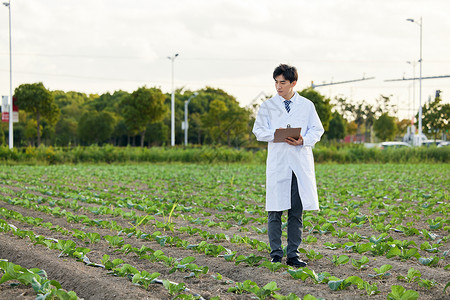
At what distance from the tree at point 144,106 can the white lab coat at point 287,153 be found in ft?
122

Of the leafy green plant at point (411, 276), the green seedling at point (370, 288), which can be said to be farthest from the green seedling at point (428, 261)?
the green seedling at point (370, 288)

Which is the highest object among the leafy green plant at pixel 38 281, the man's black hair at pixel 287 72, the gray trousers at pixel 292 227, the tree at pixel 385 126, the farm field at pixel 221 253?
the tree at pixel 385 126

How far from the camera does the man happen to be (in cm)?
465

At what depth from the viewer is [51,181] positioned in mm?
13719

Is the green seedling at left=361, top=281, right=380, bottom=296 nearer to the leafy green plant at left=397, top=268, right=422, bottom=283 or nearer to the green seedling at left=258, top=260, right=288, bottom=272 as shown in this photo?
the leafy green plant at left=397, top=268, right=422, bottom=283

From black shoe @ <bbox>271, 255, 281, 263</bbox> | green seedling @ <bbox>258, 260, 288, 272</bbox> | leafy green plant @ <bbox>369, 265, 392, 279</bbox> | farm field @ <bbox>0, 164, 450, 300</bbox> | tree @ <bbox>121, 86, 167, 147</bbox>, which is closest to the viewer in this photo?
farm field @ <bbox>0, 164, 450, 300</bbox>

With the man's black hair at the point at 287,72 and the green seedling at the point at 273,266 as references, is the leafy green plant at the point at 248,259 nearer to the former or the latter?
the green seedling at the point at 273,266

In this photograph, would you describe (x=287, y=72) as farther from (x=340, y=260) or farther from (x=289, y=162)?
(x=340, y=260)

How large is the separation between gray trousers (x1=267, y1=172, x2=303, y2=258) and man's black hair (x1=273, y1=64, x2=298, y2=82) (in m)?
0.92

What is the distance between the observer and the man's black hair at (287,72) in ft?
15.3

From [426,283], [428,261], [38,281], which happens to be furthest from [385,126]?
[38,281]

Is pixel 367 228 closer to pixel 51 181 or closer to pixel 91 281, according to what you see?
pixel 91 281

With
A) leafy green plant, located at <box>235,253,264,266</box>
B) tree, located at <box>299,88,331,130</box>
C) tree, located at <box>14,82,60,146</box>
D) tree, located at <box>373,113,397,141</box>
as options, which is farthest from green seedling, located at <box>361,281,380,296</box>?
tree, located at <box>373,113,397,141</box>

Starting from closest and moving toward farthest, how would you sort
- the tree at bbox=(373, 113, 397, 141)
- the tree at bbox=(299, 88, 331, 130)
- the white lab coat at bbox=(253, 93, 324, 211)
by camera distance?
the white lab coat at bbox=(253, 93, 324, 211) < the tree at bbox=(299, 88, 331, 130) < the tree at bbox=(373, 113, 397, 141)
